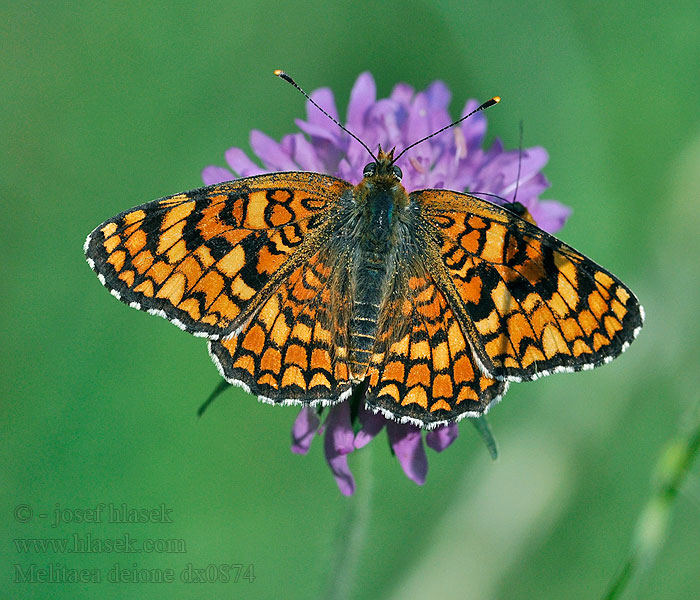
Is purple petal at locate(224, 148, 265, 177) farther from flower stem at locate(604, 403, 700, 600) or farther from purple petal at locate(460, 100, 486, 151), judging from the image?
flower stem at locate(604, 403, 700, 600)

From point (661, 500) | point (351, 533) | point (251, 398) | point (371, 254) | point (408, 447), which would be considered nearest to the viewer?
point (661, 500)

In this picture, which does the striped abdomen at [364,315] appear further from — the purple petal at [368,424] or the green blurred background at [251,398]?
the green blurred background at [251,398]

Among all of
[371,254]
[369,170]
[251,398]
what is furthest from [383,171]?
[251,398]

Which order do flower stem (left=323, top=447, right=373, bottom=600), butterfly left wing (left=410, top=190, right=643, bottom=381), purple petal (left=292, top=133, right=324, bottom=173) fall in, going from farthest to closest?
1. purple petal (left=292, top=133, right=324, bottom=173)
2. flower stem (left=323, top=447, right=373, bottom=600)
3. butterfly left wing (left=410, top=190, right=643, bottom=381)

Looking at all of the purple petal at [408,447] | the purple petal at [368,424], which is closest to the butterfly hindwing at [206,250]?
the purple petal at [368,424]

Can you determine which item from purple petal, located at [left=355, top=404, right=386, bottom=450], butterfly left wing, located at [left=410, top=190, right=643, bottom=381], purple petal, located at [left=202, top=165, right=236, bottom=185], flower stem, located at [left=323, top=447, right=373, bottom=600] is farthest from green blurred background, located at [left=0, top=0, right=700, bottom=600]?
butterfly left wing, located at [left=410, top=190, right=643, bottom=381]

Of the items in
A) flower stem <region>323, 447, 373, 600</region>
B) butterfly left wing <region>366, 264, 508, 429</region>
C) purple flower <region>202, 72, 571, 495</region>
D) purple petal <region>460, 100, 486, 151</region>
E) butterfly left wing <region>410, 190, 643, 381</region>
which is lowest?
flower stem <region>323, 447, 373, 600</region>

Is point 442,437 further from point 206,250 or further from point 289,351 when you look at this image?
point 206,250

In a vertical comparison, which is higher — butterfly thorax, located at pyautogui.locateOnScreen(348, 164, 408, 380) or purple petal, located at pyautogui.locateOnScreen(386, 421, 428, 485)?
butterfly thorax, located at pyautogui.locateOnScreen(348, 164, 408, 380)
